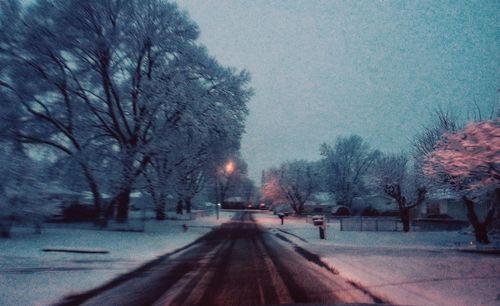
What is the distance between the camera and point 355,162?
74.6 meters

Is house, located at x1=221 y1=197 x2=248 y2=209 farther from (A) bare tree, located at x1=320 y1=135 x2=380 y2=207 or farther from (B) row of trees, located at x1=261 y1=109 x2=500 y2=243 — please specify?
(A) bare tree, located at x1=320 y1=135 x2=380 y2=207

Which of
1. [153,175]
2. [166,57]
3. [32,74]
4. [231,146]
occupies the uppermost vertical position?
[166,57]

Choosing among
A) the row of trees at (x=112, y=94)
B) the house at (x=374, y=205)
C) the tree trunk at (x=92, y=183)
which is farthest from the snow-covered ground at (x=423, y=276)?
the house at (x=374, y=205)

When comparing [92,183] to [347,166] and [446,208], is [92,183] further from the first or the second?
[347,166]

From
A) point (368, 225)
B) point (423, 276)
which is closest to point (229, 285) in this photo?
point (423, 276)

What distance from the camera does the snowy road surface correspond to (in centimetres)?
870

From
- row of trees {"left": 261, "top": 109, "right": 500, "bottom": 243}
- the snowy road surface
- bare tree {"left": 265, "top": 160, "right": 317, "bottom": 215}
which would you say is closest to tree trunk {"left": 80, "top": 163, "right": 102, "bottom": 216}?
the snowy road surface

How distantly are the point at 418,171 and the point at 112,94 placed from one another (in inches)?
862

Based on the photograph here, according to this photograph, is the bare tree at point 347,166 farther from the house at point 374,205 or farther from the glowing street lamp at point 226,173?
the glowing street lamp at point 226,173

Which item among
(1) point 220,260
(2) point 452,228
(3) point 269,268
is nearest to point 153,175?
(1) point 220,260

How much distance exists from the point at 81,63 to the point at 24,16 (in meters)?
3.90

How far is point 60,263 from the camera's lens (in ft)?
44.5

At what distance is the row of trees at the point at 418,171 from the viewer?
11375 millimetres

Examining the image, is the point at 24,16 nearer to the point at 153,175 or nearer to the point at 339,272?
the point at 153,175
